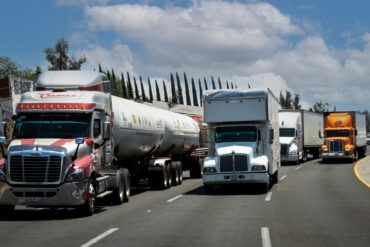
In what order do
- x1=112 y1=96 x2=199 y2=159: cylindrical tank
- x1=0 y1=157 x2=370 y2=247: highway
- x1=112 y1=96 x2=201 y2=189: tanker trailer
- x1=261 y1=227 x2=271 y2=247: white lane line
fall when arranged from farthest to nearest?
x1=112 y1=96 x2=201 y2=189: tanker trailer < x1=112 y1=96 x2=199 y2=159: cylindrical tank < x1=0 y1=157 x2=370 y2=247: highway < x1=261 y1=227 x2=271 y2=247: white lane line

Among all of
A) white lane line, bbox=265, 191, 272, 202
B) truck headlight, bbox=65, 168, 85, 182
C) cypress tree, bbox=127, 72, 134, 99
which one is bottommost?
white lane line, bbox=265, 191, 272, 202

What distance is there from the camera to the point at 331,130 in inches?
1864

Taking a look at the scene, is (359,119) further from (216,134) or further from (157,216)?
(157,216)

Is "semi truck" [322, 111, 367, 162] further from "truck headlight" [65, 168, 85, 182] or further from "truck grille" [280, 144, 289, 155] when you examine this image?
"truck headlight" [65, 168, 85, 182]

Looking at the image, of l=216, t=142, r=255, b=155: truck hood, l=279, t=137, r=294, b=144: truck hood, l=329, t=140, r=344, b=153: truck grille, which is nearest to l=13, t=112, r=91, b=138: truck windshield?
l=216, t=142, r=255, b=155: truck hood

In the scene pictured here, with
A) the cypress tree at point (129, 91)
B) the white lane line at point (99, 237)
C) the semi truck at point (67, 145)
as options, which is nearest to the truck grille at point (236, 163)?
the semi truck at point (67, 145)

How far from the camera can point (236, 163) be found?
21406 millimetres

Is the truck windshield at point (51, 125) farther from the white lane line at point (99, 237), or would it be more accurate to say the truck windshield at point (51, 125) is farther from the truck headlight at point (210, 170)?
the truck headlight at point (210, 170)

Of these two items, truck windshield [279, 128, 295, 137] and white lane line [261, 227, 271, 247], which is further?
truck windshield [279, 128, 295, 137]

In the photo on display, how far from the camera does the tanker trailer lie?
19.9 metres

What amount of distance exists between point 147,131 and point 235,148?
349 centimetres

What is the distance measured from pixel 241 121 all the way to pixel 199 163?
10830mm

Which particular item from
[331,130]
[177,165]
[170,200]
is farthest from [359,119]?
[170,200]

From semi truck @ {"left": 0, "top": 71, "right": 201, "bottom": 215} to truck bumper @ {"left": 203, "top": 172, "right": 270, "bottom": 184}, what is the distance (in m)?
3.28
